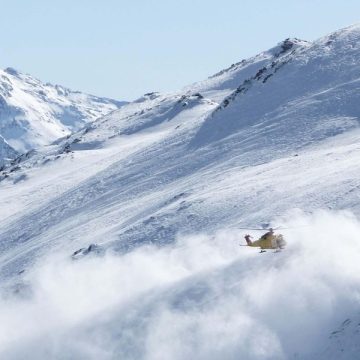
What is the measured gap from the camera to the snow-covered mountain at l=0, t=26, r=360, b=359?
32625 millimetres

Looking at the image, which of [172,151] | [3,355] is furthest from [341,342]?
[172,151]

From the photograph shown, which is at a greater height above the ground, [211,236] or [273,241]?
[273,241]

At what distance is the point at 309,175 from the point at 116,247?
13971mm

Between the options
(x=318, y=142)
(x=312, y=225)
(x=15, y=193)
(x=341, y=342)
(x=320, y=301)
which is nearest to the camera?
(x=341, y=342)

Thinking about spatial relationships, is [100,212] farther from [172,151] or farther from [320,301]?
[320,301]

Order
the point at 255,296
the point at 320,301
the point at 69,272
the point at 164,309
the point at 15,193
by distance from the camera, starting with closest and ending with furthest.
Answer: the point at 320,301, the point at 255,296, the point at 164,309, the point at 69,272, the point at 15,193

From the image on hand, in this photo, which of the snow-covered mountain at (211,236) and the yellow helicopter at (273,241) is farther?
the yellow helicopter at (273,241)

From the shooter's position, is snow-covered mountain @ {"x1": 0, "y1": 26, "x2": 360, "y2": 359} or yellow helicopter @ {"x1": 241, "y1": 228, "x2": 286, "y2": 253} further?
yellow helicopter @ {"x1": 241, "y1": 228, "x2": 286, "y2": 253}

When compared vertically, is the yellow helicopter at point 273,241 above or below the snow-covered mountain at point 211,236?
above

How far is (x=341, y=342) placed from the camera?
2905 cm

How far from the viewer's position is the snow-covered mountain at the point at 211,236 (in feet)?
107

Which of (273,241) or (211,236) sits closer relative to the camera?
(273,241)

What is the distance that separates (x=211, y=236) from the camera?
4809 cm

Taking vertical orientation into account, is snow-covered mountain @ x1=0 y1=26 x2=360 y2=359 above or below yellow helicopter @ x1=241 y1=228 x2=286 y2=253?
below
